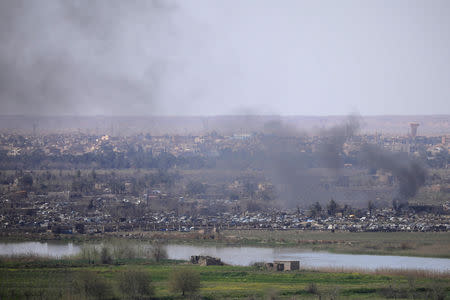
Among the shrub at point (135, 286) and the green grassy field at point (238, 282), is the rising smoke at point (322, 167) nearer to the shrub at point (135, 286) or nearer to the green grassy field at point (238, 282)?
the green grassy field at point (238, 282)

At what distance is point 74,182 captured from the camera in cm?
11888

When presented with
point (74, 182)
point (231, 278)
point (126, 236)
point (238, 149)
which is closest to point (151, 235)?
point (126, 236)

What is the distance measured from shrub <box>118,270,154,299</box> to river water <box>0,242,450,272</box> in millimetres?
17167

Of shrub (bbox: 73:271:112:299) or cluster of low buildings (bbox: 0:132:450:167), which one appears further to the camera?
cluster of low buildings (bbox: 0:132:450:167)

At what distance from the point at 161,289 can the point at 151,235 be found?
33.8m

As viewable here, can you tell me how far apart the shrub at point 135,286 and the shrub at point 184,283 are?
1.30 meters

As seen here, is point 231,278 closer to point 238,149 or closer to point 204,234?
point 204,234

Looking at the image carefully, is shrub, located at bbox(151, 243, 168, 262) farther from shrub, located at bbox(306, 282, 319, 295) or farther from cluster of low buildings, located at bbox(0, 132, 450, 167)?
cluster of low buildings, located at bbox(0, 132, 450, 167)

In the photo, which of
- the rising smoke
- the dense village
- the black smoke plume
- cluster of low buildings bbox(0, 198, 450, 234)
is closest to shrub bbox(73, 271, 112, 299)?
cluster of low buildings bbox(0, 198, 450, 234)

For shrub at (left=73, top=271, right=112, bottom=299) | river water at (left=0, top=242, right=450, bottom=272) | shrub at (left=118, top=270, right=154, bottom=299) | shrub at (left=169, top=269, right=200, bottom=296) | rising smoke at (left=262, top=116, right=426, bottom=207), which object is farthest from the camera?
rising smoke at (left=262, top=116, right=426, bottom=207)

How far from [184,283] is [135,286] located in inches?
112

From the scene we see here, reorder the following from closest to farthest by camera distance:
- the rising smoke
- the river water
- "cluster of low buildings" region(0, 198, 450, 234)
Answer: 1. the river water
2. "cluster of low buildings" region(0, 198, 450, 234)
3. the rising smoke

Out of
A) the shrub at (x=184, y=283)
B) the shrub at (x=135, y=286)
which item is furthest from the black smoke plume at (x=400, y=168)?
the shrub at (x=135, y=286)

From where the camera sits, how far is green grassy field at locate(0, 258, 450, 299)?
4325cm
